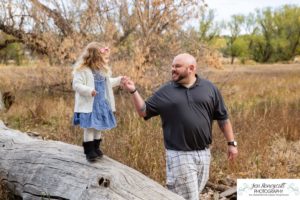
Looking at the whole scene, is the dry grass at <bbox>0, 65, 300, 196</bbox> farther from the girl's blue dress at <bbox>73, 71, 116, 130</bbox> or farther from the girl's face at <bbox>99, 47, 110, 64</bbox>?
the girl's face at <bbox>99, 47, 110, 64</bbox>

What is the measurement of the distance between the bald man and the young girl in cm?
21

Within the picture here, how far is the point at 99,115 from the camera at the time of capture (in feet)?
14.0

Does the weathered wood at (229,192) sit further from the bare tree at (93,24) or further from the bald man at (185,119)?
the bare tree at (93,24)

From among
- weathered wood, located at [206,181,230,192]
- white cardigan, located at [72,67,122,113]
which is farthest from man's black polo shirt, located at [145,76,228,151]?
weathered wood, located at [206,181,230,192]

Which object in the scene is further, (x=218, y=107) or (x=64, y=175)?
(x=64, y=175)

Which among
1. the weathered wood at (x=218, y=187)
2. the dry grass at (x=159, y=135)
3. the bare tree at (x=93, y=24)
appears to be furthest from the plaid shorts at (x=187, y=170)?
the bare tree at (x=93, y=24)

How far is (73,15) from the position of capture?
14375 mm

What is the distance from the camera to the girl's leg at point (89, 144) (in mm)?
4301

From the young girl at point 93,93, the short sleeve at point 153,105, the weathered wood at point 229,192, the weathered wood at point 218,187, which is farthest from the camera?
the weathered wood at point 218,187

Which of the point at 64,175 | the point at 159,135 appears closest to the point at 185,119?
the point at 64,175

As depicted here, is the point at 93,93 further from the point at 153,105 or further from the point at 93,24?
the point at 93,24

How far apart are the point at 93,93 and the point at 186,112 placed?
2.74 feet

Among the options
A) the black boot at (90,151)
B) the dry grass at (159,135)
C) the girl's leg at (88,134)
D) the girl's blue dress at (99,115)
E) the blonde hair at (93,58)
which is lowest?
the dry grass at (159,135)

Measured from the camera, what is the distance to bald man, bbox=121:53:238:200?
4215 mm
